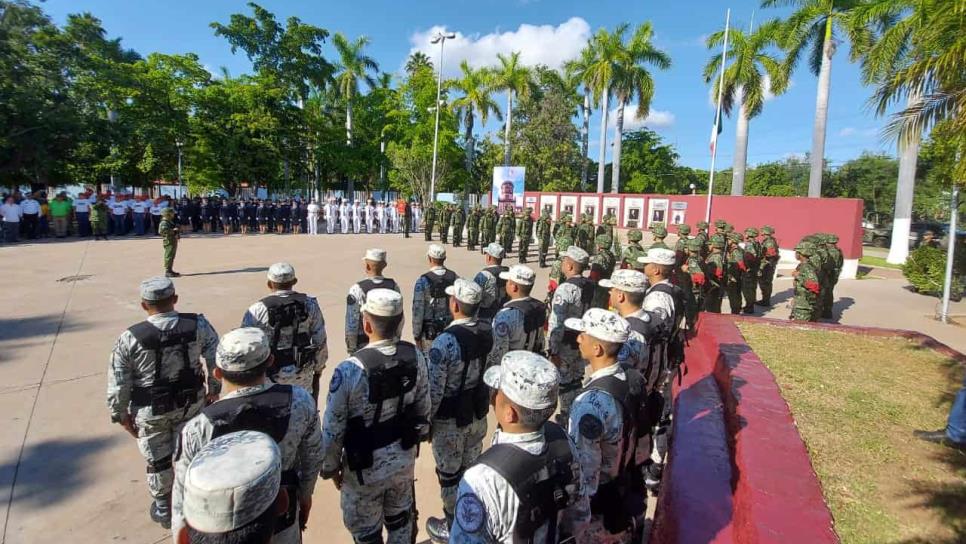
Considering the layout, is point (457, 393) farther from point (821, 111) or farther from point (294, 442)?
point (821, 111)

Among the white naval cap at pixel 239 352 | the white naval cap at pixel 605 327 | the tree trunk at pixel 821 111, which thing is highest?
the tree trunk at pixel 821 111

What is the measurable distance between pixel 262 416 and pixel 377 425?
0.64 meters

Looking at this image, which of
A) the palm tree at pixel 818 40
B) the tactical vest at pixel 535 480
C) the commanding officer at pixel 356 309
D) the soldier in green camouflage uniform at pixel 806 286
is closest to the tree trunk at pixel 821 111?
the palm tree at pixel 818 40

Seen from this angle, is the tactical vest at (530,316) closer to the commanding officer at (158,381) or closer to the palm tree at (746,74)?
the commanding officer at (158,381)

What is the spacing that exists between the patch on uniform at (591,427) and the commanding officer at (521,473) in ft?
1.37

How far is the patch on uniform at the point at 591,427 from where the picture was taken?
2391 mm

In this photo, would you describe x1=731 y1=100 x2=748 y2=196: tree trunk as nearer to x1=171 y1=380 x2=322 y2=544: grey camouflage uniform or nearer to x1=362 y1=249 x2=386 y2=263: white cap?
x1=362 y1=249 x2=386 y2=263: white cap

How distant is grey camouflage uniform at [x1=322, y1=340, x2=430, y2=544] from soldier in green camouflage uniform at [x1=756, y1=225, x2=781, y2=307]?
9.65 m

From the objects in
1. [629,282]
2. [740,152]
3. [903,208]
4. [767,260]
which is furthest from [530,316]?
[740,152]

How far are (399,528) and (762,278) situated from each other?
10318 millimetres

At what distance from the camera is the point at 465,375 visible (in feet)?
10.8

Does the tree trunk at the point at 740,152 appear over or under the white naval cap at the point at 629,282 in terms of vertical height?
over

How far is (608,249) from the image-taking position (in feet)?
27.9

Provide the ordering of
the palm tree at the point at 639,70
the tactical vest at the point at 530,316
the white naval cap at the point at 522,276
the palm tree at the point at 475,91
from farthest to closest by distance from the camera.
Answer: the palm tree at the point at 475,91 → the palm tree at the point at 639,70 → the white naval cap at the point at 522,276 → the tactical vest at the point at 530,316
